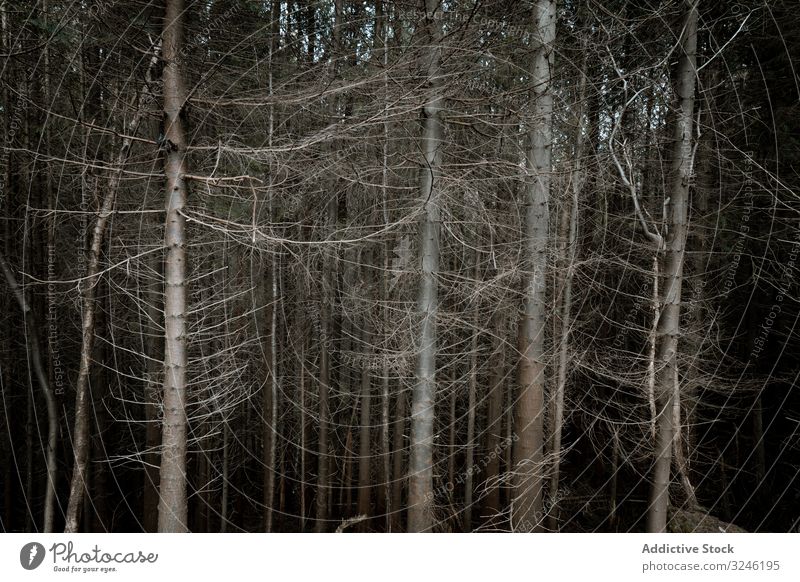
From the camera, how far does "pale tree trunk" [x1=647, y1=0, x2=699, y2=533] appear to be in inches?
149

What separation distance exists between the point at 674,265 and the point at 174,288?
12.7ft

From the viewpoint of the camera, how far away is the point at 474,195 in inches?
167

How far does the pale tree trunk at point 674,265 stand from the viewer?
3777 millimetres

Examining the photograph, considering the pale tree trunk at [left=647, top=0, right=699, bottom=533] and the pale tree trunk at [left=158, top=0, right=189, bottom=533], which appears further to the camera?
the pale tree trunk at [left=647, top=0, right=699, bottom=533]

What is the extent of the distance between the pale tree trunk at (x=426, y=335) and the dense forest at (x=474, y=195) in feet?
0.09

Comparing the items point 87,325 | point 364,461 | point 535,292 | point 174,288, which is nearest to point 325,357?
point 364,461

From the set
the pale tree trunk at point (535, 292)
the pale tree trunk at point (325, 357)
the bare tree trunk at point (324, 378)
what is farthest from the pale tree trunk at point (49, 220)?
the pale tree trunk at point (535, 292)

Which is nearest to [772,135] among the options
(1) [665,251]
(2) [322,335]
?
(1) [665,251]

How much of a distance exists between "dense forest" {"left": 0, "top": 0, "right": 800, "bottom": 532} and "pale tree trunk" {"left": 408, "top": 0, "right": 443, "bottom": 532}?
28 millimetres

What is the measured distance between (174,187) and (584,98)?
3.45m

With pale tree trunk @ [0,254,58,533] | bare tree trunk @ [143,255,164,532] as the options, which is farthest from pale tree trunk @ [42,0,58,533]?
bare tree trunk @ [143,255,164,532]

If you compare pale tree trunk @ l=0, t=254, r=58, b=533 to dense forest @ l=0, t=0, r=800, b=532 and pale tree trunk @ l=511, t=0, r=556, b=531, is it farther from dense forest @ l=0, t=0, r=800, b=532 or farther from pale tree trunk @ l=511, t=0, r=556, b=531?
pale tree trunk @ l=511, t=0, r=556, b=531

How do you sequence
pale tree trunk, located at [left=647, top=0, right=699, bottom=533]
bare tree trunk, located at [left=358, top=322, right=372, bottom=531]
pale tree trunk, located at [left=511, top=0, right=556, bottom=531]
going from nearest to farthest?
pale tree trunk, located at [left=647, top=0, right=699, bottom=533] < pale tree trunk, located at [left=511, top=0, right=556, bottom=531] < bare tree trunk, located at [left=358, top=322, right=372, bottom=531]
